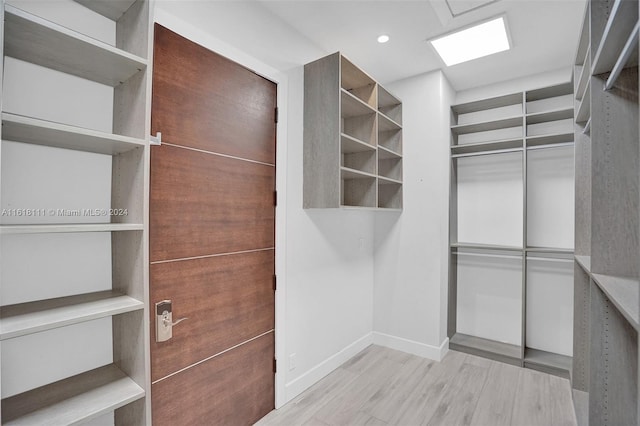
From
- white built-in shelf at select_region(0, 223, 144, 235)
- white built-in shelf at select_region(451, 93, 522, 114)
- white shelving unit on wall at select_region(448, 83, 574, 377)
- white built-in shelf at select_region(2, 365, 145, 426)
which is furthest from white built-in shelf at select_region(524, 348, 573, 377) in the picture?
white built-in shelf at select_region(0, 223, 144, 235)

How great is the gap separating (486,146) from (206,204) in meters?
2.88

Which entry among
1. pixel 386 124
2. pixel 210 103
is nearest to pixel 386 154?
pixel 386 124

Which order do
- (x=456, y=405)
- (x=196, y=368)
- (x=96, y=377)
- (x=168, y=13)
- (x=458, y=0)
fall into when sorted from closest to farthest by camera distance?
1. (x=96, y=377)
2. (x=168, y=13)
3. (x=196, y=368)
4. (x=458, y=0)
5. (x=456, y=405)

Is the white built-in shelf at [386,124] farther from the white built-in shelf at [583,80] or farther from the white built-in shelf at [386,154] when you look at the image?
the white built-in shelf at [583,80]

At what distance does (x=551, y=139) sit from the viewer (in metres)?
2.97

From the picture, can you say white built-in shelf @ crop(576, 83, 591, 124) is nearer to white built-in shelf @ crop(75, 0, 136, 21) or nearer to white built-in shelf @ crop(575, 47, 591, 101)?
white built-in shelf @ crop(575, 47, 591, 101)

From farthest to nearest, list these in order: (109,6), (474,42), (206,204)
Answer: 1. (474,42)
2. (206,204)
3. (109,6)

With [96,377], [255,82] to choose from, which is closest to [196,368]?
[96,377]

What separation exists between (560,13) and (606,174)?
5.04ft

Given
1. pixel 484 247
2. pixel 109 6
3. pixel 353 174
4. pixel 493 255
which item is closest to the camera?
pixel 109 6

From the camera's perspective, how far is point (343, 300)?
3053 mm

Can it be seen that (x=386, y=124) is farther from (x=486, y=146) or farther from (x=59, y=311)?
(x=59, y=311)

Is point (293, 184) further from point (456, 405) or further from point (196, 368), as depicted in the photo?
point (456, 405)

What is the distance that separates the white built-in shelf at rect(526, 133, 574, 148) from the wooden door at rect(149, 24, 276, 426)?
2490 millimetres
